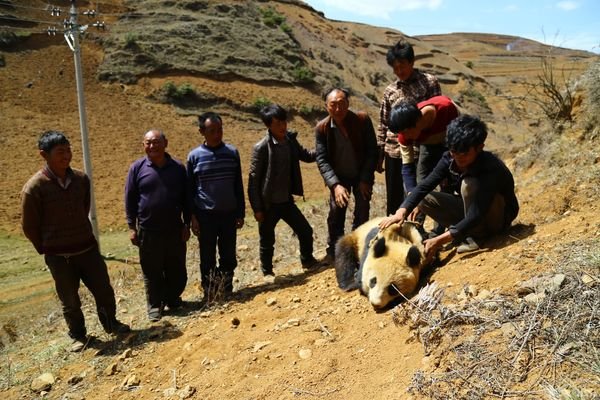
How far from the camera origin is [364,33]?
4844 centimetres

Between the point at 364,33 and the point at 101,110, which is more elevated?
the point at 364,33

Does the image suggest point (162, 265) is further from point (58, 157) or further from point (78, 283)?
point (58, 157)

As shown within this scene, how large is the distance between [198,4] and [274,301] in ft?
101

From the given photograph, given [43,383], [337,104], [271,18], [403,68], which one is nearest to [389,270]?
[337,104]

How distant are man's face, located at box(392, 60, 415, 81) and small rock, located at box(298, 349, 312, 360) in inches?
117

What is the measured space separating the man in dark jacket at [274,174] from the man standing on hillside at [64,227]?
5.64 feet

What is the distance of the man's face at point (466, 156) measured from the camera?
143 inches

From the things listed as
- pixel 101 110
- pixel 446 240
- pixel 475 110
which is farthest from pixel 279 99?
pixel 446 240

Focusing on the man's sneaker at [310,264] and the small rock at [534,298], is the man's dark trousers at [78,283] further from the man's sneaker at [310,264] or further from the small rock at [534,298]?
the small rock at [534,298]

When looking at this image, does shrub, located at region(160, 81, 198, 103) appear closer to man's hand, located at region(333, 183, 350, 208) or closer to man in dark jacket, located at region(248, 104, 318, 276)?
man in dark jacket, located at region(248, 104, 318, 276)

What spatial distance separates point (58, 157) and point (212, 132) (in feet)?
4.78

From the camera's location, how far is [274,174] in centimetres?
527

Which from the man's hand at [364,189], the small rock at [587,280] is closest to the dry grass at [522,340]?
the small rock at [587,280]

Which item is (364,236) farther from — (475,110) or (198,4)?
(475,110)
